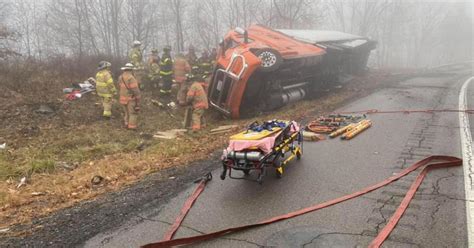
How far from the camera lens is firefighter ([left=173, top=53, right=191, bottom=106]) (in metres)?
12.8

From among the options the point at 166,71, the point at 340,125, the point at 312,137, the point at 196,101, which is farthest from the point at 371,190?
the point at 166,71

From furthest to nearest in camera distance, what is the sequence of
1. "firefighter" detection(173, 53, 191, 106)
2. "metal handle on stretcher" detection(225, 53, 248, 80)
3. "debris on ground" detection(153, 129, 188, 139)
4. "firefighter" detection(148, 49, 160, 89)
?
"firefighter" detection(148, 49, 160, 89) < "firefighter" detection(173, 53, 191, 106) < "metal handle on stretcher" detection(225, 53, 248, 80) < "debris on ground" detection(153, 129, 188, 139)

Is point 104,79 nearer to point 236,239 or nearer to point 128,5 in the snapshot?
point 236,239

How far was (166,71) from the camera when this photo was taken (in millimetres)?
13727

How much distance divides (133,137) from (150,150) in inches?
80.1

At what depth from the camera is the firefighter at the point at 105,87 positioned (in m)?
11.0

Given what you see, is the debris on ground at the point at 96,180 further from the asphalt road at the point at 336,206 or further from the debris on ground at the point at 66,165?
the asphalt road at the point at 336,206

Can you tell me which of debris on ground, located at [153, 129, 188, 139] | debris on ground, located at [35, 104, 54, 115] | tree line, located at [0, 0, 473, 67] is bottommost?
debris on ground, located at [153, 129, 188, 139]

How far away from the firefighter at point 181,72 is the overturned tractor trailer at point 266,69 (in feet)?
3.05

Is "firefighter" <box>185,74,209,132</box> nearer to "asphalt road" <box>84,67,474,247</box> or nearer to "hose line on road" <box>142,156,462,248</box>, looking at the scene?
"asphalt road" <box>84,67,474,247</box>

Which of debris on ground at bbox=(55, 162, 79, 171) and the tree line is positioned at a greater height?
the tree line

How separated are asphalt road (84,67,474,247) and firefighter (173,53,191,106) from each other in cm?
582

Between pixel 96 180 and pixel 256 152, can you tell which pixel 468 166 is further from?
pixel 96 180

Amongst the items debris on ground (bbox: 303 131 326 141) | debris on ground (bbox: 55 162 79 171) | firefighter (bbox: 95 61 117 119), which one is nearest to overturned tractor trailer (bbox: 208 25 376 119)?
firefighter (bbox: 95 61 117 119)
